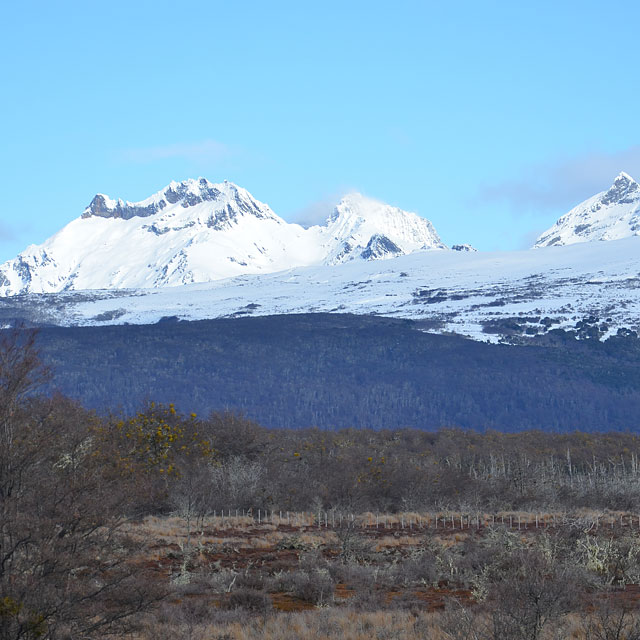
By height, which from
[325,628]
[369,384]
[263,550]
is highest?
[325,628]

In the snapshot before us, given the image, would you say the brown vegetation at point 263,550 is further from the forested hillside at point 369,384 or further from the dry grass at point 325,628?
the forested hillside at point 369,384

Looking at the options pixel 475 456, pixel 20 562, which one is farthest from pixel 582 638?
pixel 475 456

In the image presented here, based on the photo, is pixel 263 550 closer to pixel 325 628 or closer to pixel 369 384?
pixel 325 628

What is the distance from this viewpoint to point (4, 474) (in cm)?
1364

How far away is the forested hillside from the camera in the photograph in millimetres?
164375

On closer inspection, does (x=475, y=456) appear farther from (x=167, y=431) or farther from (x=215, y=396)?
(x=215, y=396)

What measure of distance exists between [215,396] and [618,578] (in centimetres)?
15316

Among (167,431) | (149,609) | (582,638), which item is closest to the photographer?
(149,609)

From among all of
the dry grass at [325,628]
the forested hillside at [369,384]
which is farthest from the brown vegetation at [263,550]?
the forested hillside at [369,384]

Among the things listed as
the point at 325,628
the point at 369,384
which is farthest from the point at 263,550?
the point at 369,384

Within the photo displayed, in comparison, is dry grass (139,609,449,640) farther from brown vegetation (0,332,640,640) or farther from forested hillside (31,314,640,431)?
forested hillside (31,314,640,431)

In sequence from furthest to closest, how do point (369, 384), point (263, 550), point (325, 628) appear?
point (369, 384) → point (263, 550) → point (325, 628)

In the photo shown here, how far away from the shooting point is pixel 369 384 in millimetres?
182125

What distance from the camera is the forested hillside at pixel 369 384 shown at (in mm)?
164375
